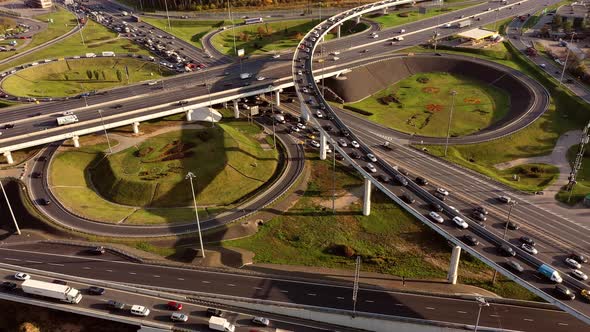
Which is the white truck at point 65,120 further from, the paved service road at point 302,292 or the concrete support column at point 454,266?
the concrete support column at point 454,266

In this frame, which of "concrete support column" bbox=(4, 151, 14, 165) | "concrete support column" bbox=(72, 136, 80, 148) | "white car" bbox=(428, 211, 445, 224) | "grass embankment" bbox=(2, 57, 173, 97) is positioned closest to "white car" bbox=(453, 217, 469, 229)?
"white car" bbox=(428, 211, 445, 224)

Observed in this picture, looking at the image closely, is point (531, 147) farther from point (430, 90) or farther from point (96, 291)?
point (96, 291)

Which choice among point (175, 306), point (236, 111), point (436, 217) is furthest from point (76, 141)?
point (436, 217)

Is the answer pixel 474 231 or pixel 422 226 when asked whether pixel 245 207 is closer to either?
pixel 422 226

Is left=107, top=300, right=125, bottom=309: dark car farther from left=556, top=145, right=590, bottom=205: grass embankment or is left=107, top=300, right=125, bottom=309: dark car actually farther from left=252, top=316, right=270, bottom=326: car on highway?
left=556, top=145, right=590, bottom=205: grass embankment

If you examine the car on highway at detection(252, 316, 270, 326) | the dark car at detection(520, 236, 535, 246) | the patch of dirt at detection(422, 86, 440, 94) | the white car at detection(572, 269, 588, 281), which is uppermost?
the patch of dirt at detection(422, 86, 440, 94)

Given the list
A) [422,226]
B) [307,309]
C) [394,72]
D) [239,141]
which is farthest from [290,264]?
[394,72]

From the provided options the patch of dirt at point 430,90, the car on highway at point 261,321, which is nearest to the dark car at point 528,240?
the car on highway at point 261,321
